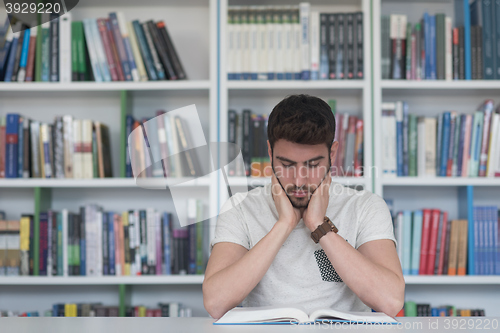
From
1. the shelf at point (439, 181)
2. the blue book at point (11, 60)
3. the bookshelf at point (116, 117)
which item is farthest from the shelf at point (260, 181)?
the blue book at point (11, 60)

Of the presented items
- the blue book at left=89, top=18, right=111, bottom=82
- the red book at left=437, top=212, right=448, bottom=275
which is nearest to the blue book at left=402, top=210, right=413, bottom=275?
the red book at left=437, top=212, right=448, bottom=275

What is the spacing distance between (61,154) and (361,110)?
1.40 meters

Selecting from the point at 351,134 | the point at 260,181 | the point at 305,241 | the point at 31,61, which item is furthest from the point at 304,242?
the point at 31,61

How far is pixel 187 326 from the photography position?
0.94 metres

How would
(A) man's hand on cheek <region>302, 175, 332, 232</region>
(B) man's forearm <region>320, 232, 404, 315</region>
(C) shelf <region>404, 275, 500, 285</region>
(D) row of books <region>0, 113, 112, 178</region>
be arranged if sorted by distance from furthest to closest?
1. (D) row of books <region>0, 113, 112, 178</region>
2. (C) shelf <region>404, 275, 500, 285</region>
3. (A) man's hand on cheek <region>302, 175, 332, 232</region>
4. (B) man's forearm <region>320, 232, 404, 315</region>

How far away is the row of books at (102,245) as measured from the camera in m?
2.15

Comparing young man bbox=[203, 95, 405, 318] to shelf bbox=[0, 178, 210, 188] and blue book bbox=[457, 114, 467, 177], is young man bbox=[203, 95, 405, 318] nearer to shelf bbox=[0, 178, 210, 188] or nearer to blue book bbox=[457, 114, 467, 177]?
shelf bbox=[0, 178, 210, 188]

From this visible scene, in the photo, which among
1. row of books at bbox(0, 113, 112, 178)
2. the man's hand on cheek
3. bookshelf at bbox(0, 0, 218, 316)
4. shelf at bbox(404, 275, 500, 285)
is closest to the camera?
the man's hand on cheek

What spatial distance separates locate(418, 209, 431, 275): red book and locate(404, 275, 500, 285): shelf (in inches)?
2.1

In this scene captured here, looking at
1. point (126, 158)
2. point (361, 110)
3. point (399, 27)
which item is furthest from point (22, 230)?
point (399, 27)

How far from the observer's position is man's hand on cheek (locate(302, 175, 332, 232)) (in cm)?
127

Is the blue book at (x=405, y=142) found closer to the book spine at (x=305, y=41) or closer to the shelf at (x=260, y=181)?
the shelf at (x=260, y=181)

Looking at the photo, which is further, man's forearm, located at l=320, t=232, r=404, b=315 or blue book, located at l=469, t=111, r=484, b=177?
blue book, located at l=469, t=111, r=484, b=177

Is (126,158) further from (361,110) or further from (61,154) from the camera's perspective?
(361,110)
